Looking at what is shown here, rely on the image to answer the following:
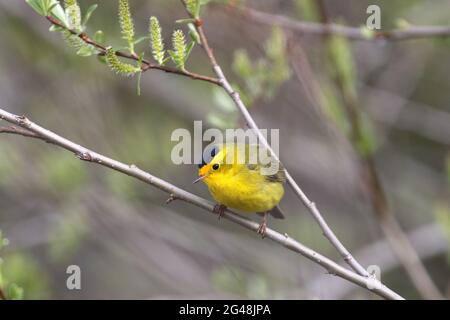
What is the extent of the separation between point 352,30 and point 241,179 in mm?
1262

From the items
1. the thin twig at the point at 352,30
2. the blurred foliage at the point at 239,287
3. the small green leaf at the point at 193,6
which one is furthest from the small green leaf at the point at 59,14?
the blurred foliage at the point at 239,287

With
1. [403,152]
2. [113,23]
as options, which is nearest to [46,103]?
[113,23]

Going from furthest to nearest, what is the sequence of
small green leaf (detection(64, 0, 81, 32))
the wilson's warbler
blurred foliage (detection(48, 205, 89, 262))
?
blurred foliage (detection(48, 205, 89, 262)), the wilson's warbler, small green leaf (detection(64, 0, 81, 32))

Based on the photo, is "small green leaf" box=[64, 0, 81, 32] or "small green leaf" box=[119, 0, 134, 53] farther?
"small green leaf" box=[64, 0, 81, 32]

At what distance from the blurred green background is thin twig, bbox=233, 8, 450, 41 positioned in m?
0.66

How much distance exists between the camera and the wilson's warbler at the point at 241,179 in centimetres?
379

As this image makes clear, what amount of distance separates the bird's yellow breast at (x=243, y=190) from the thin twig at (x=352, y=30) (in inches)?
43.6

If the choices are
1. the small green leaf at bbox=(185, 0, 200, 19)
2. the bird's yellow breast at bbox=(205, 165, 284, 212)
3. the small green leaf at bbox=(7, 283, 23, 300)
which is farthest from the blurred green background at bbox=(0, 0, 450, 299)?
the small green leaf at bbox=(185, 0, 200, 19)

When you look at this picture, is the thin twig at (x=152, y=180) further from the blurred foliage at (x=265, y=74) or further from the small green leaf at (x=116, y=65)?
the blurred foliage at (x=265, y=74)

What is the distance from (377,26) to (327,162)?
2.64 meters

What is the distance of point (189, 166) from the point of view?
7.44m

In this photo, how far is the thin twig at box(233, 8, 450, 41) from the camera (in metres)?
3.87

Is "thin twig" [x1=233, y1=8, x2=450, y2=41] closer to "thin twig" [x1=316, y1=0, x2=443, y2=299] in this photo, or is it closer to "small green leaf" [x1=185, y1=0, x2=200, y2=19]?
"thin twig" [x1=316, y1=0, x2=443, y2=299]

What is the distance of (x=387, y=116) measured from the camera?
683cm
